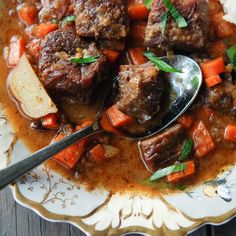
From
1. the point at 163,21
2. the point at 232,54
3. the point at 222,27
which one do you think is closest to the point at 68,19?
the point at 163,21

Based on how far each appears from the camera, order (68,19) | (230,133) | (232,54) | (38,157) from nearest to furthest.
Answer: (38,157) < (230,133) < (232,54) < (68,19)

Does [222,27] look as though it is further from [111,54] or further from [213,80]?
[111,54]

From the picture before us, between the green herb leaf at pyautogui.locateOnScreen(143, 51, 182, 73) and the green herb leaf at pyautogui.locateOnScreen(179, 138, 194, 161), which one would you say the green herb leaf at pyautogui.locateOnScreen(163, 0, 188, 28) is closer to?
the green herb leaf at pyautogui.locateOnScreen(143, 51, 182, 73)

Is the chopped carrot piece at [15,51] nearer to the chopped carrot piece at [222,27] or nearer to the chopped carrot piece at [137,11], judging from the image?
the chopped carrot piece at [137,11]

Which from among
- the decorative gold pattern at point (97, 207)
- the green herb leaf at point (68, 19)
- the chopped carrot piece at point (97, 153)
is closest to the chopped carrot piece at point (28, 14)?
the green herb leaf at point (68, 19)

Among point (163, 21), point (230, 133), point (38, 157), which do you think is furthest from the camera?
point (230, 133)

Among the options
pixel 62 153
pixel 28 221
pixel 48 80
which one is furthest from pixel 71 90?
pixel 28 221

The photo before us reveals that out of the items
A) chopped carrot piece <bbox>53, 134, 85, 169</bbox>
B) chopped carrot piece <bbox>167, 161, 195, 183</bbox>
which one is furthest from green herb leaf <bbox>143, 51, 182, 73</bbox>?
chopped carrot piece <bbox>53, 134, 85, 169</bbox>
